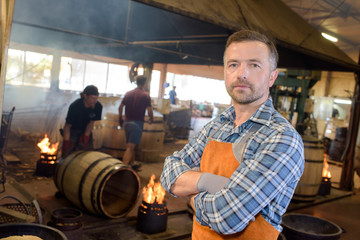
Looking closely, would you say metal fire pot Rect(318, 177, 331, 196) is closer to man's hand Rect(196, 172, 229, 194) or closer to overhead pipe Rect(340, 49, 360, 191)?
overhead pipe Rect(340, 49, 360, 191)

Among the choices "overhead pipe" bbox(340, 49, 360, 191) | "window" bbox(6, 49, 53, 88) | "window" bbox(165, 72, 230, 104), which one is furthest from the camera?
"window" bbox(165, 72, 230, 104)

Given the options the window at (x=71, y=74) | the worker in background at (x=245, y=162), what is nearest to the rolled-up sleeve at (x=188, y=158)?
the worker in background at (x=245, y=162)

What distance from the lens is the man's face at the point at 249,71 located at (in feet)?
5.57

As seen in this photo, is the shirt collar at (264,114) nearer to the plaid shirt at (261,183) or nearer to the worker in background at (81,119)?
the plaid shirt at (261,183)

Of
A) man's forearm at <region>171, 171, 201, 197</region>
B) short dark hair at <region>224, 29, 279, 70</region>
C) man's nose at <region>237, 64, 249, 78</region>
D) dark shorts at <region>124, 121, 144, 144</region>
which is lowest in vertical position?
dark shorts at <region>124, 121, 144, 144</region>

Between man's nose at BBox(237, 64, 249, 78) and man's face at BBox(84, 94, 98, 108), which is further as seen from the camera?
man's face at BBox(84, 94, 98, 108)

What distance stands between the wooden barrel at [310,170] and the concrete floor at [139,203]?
0.21 meters

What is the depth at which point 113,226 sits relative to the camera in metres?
4.16

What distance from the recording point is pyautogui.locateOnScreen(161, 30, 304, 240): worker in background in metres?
1.48

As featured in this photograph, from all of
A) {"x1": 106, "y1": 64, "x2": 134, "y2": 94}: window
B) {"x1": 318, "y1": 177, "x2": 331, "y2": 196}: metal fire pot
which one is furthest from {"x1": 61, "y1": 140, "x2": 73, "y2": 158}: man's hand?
{"x1": 106, "y1": 64, "x2": 134, "y2": 94}: window

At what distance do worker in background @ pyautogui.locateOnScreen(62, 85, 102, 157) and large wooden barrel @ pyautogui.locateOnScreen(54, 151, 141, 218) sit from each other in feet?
3.28

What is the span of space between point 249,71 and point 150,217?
2.85 m

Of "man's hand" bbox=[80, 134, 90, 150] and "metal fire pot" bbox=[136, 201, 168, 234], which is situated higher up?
"man's hand" bbox=[80, 134, 90, 150]

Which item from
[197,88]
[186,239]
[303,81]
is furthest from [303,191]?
[197,88]
